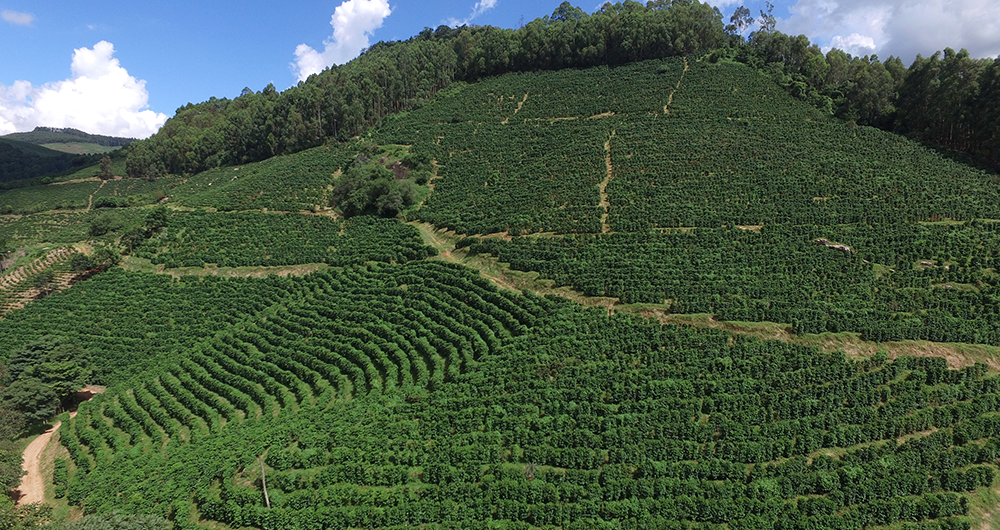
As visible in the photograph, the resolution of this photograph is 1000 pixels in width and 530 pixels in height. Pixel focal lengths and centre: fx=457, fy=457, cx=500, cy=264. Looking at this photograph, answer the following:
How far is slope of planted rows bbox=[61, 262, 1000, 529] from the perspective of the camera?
2395cm

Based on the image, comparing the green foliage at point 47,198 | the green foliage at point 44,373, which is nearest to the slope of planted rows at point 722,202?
the green foliage at point 44,373

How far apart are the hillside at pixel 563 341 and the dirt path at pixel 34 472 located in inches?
58.2

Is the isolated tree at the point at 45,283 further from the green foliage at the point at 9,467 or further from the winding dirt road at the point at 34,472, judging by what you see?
the green foliage at the point at 9,467

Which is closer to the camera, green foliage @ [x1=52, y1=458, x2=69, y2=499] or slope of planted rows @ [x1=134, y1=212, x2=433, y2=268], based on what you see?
green foliage @ [x1=52, y1=458, x2=69, y2=499]

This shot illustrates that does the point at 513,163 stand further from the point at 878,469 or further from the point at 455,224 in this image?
the point at 878,469

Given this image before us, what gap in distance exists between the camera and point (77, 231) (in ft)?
242

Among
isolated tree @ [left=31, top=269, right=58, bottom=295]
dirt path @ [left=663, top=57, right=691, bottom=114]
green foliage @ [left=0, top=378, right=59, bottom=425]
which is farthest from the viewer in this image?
dirt path @ [left=663, top=57, right=691, bottom=114]

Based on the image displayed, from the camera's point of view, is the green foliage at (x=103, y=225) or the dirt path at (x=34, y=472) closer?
the dirt path at (x=34, y=472)

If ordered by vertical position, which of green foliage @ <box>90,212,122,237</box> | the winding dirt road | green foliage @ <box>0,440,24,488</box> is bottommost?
the winding dirt road

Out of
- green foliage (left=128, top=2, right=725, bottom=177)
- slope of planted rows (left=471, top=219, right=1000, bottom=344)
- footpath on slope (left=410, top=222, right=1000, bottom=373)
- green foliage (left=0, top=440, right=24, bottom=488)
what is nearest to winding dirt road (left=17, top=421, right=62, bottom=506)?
green foliage (left=0, top=440, right=24, bottom=488)

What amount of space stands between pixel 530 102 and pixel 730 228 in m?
55.5

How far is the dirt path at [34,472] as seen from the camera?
99.8ft

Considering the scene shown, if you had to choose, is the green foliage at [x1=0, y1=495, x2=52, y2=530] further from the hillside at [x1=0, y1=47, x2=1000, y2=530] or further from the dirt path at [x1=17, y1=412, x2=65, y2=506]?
the dirt path at [x1=17, y1=412, x2=65, y2=506]

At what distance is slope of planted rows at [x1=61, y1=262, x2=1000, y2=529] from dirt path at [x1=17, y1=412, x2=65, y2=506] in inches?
86.1
